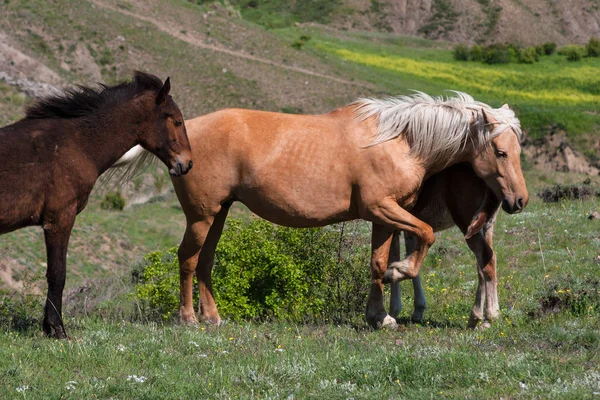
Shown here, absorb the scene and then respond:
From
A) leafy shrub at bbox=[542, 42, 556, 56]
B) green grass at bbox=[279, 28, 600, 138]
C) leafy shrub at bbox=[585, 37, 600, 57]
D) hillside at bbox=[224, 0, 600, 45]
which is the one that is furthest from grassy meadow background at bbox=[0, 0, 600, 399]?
hillside at bbox=[224, 0, 600, 45]

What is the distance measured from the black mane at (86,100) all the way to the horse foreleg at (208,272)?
1.99 meters

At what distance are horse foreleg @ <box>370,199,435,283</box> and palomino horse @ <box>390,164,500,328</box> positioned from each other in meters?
0.58

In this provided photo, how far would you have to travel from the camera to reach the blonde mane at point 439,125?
9922 millimetres

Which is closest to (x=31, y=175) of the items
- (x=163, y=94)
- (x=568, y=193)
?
(x=163, y=94)

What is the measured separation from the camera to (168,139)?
9.61 m

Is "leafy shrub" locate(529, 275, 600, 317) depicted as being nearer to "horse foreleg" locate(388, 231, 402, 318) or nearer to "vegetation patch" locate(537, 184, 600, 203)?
"horse foreleg" locate(388, 231, 402, 318)

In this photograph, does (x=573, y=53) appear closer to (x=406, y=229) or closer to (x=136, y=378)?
(x=406, y=229)

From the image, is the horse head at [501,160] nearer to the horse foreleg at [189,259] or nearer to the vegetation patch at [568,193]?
the horse foreleg at [189,259]

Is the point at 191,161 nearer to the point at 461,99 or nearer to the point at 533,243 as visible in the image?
the point at 461,99

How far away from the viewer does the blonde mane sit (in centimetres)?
992

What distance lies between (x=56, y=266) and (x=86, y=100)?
6.08 ft

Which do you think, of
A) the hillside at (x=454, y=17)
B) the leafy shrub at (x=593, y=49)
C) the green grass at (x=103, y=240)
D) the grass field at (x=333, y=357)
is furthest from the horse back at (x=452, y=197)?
the hillside at (x=454, y=17)

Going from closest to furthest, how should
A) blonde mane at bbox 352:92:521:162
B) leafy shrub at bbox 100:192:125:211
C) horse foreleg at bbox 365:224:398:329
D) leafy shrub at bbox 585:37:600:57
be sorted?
blonde mane at bbox 352:92:521:162
horse foreleg at bbox 365:224:398:329
leafy shrub at bbox 100:192:125:211
leafy shrub at bbox 585:37:600:57

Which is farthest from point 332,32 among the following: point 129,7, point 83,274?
point 83,274
